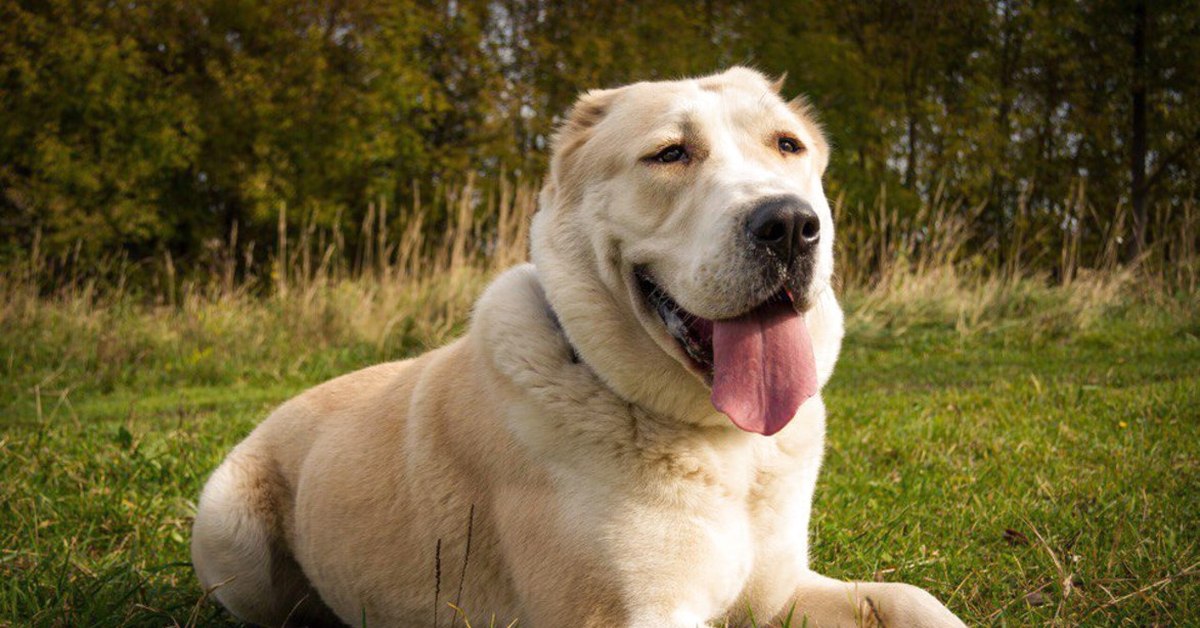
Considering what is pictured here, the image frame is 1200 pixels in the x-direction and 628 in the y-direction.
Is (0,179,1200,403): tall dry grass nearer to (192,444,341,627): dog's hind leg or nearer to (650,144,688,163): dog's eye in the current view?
(192,444,341,627): dog's hind leg

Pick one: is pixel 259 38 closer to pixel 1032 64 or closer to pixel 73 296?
pixel 73 296

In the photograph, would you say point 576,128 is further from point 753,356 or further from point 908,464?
point 908,464

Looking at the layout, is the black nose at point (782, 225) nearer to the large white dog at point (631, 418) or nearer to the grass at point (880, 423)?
the large white dog at point (631, 418)

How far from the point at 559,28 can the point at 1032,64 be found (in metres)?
9.76

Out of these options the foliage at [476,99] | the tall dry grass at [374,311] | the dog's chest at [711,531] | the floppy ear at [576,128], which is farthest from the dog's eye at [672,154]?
the foliage at [476,99]

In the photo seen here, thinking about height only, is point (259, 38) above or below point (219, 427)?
above

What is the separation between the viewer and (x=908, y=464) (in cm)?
426

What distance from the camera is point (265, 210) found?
17547mm

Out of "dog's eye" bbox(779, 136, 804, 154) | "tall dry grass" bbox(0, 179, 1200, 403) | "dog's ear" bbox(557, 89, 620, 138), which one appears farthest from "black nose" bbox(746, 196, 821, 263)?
"tall dry grass" bbox(0, 179, 1200, 403)

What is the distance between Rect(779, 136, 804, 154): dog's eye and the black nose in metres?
0.51

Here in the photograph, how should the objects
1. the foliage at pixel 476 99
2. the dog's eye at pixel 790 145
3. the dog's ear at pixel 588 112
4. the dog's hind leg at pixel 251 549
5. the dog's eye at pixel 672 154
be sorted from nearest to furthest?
the dog's eye at pixel 672 154 → the dog's eye at pixel 790 145 → the dog's ear at pixel 588 112 → the dog's hind leg at pixel 251 549 → the foliage at pixel 476 99

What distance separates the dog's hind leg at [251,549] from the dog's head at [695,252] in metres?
1.33

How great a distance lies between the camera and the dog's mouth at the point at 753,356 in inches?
88.0

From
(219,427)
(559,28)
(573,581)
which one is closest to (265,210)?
(559,28)
